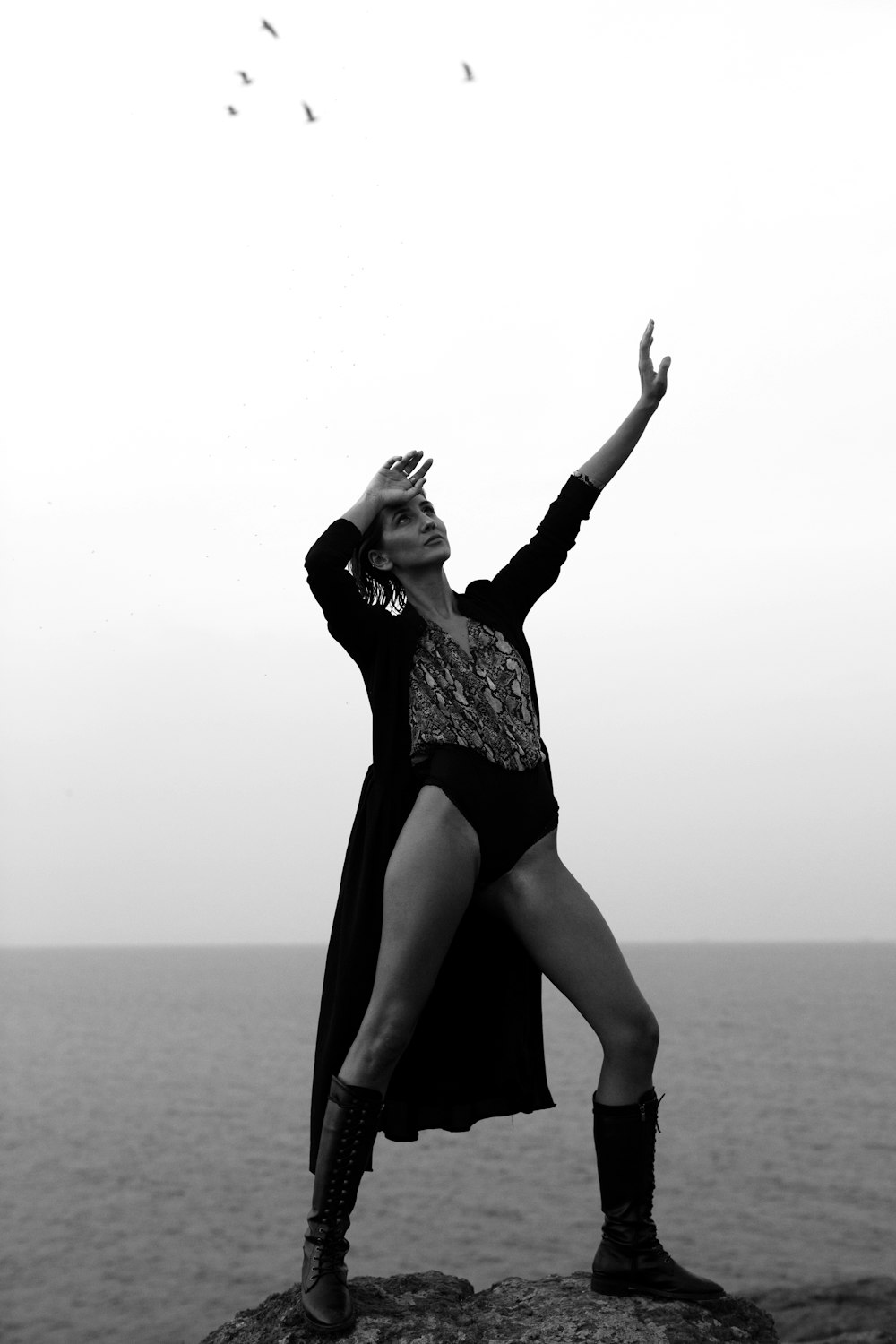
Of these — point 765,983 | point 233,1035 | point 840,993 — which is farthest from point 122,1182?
point 765,983

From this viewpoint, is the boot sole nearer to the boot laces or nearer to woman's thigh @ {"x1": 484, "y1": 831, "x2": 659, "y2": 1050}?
woman's thigh @ {"x1": 484, "y1": 831, "x2": 659, "y2": 1050}

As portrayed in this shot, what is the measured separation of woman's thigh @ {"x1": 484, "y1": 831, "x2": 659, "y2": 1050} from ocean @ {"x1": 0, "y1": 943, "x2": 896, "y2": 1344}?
113ft

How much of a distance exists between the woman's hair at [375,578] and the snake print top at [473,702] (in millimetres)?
258

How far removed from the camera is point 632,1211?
4.70 metres

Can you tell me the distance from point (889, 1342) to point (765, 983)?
149536mm

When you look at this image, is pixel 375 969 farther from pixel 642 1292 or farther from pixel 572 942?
pixel 642 1292

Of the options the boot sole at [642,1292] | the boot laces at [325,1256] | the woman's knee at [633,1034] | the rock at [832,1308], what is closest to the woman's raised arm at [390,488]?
the woman's knee at [633,1034]

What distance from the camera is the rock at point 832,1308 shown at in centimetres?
2108

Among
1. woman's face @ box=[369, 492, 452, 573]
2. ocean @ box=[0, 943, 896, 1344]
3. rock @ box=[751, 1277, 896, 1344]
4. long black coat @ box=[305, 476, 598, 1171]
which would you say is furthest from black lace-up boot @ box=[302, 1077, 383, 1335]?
ocean @ box=[0, 943, 896, 1344]

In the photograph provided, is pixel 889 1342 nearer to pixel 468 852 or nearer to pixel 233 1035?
pixel 468 852

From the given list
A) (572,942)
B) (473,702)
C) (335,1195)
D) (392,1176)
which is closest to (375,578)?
(473,702)

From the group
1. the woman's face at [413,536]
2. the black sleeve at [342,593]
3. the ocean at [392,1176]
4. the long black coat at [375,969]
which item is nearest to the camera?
the black sleeve at [342,593]

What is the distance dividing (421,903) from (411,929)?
96mm

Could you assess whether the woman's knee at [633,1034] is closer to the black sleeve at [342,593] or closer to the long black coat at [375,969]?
the long black coat at [375,969]
